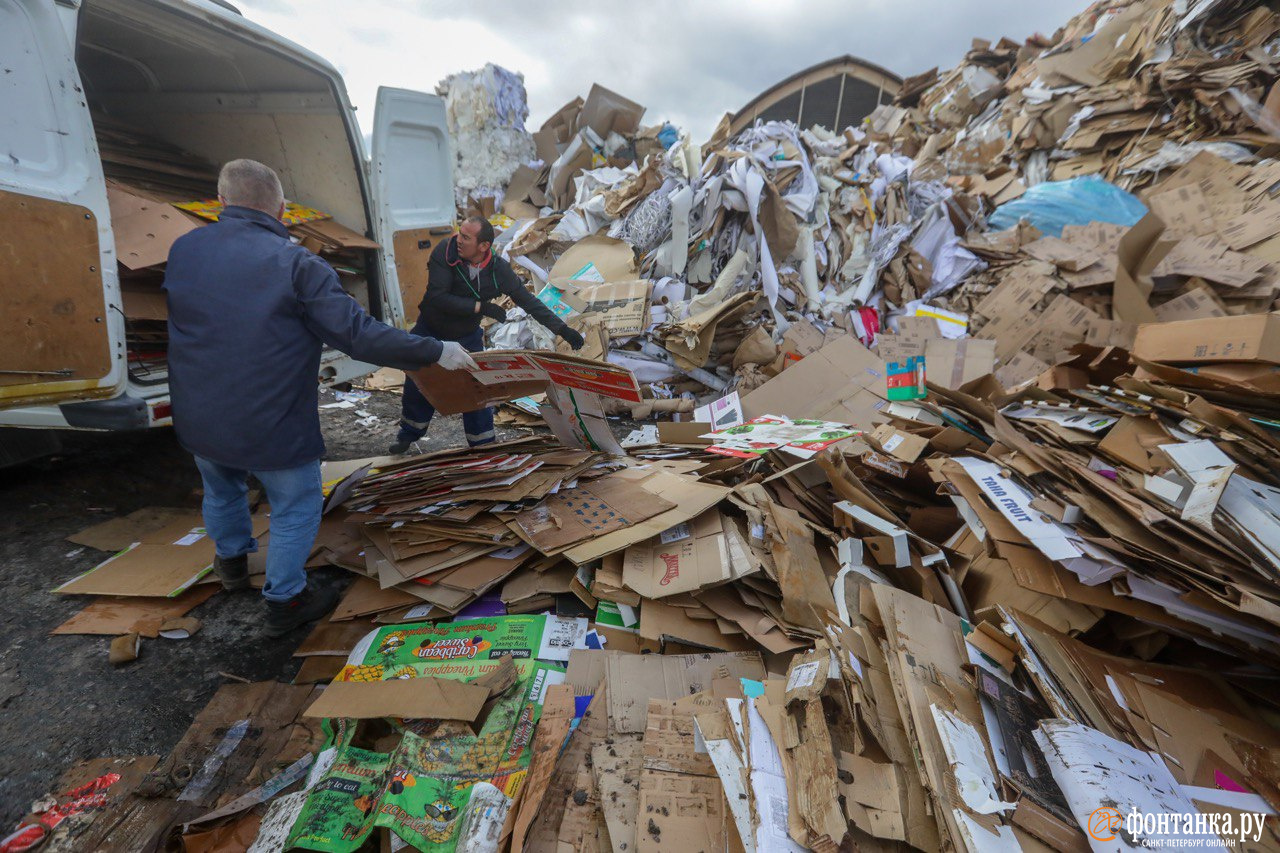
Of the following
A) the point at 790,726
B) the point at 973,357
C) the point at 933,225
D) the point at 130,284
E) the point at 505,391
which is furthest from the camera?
the point at 933,225

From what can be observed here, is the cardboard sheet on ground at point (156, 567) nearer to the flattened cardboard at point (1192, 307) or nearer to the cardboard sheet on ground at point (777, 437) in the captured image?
the cardboard sheet on ground at point (777, 437)

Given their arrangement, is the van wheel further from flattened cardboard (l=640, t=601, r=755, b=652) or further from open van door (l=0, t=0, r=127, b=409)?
flattened cardboard (l=640, t=601, r=755, b=652)

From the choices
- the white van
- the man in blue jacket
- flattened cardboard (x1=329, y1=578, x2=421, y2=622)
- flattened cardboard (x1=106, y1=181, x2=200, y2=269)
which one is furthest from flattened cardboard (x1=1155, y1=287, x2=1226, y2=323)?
flattened cardboard (x1=106, y1=181, x2=200, y2=269)

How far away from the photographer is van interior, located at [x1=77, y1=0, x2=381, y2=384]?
286cm

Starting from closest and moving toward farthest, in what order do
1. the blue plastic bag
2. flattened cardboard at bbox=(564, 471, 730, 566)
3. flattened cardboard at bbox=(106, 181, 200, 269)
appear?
flattened cardboard at bbox=(564, 471, 730, 566) → flattened cardboard at bbox=(106, 181, 200, 269) → the blue plastic bag

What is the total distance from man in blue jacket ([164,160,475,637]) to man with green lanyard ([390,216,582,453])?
1.20m

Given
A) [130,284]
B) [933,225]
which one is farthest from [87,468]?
[933,225]

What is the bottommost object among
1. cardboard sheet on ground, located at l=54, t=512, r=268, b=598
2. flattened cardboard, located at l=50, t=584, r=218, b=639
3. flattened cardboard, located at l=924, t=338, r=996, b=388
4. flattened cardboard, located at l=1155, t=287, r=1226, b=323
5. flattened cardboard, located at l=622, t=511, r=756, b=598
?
flattened cardboard, located at l=50, t=584, r=218, b=639

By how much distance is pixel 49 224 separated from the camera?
200 cm

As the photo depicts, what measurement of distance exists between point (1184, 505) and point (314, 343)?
2.88 m

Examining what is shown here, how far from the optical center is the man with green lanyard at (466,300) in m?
3.28

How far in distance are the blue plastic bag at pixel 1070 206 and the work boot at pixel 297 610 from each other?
621 centimetres

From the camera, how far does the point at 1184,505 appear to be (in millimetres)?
1656

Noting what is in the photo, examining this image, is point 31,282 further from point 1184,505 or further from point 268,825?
point 1184,505
